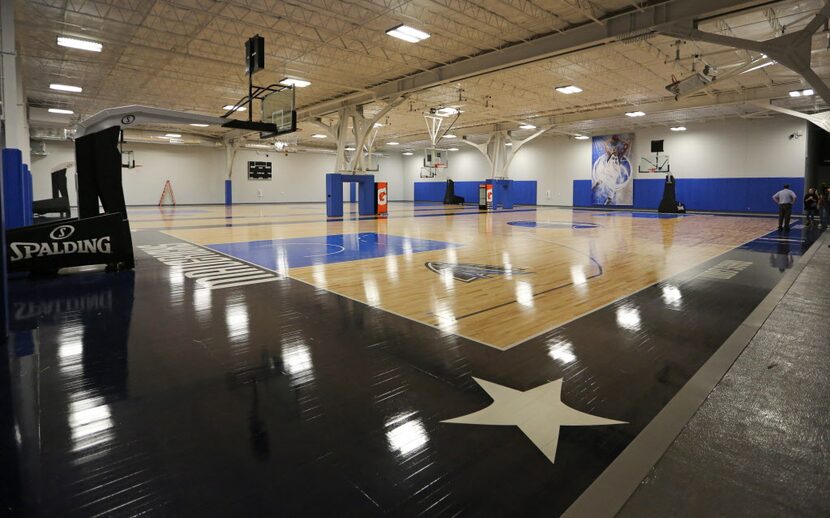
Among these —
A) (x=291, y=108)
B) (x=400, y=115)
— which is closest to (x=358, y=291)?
(x=291, y=108)

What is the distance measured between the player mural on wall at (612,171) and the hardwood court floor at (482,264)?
16458mm

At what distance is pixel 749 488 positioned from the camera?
222 cm

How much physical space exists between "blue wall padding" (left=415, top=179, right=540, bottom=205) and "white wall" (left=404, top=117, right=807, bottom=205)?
22.6 inches

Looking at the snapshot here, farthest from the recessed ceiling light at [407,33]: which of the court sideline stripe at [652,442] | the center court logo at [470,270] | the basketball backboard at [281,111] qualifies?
the court sideline stripe at [652,442]

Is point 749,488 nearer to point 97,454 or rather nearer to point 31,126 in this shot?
point 97,454

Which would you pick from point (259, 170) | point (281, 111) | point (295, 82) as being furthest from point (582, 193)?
point (281, 111)

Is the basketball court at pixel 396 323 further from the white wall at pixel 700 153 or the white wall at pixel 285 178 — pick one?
the white wall at pixel 285 178

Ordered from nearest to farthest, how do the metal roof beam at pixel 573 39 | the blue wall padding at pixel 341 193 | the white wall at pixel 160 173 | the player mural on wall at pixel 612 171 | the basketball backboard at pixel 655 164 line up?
the metal roof beam at pixel 573 39, the blue wall padding at pixel 341 193, the basketball backboard at pixel 655 164, the white wall at pixel 160 173, the player mural on wall at pixel 612 171

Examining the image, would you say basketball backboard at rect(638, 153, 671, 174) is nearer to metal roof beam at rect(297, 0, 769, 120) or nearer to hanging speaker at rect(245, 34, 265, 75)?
metal roof beam at rect(297, 0, 769, 120)

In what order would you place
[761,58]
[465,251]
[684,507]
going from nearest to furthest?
[684,507] < [465,251] < [761,58]

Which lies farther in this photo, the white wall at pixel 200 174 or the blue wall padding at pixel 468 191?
the blue wall padding at pixel 468 191

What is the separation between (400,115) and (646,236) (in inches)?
637

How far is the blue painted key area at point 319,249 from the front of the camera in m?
9.12

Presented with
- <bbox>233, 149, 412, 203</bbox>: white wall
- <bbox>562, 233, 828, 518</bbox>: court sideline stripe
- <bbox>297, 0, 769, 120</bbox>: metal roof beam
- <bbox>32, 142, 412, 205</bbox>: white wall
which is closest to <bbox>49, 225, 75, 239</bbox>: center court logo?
<bbox>562, 233, 828, 518</bbox>: court sideline stripe
